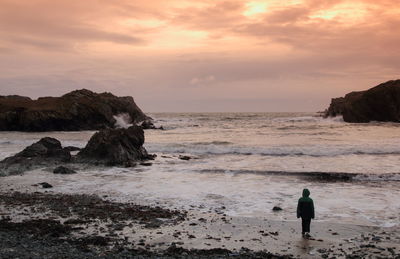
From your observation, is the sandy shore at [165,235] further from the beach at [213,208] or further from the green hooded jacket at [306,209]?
the green hooded jacket at [306,209]

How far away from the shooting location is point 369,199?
14.4 metres

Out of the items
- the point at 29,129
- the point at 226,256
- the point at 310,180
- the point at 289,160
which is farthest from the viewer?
the point at 29,129

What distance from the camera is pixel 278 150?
97.3 ft

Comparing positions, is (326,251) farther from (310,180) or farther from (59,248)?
(310,180)

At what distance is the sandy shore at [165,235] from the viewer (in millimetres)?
8508

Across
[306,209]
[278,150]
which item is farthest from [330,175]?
[306,209]

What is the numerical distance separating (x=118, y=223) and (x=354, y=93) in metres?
77.9

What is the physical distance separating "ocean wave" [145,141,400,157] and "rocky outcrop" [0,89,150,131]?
Result: 76.8 ft

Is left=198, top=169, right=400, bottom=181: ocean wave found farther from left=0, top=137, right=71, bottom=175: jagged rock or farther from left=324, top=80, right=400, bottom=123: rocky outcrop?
left=324, top=80, right=400, bottom=123: rocky outcrop

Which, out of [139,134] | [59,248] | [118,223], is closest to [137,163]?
[139,134]

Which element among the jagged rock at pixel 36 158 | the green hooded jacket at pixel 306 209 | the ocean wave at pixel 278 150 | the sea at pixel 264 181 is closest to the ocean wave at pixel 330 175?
the sea at pixel 264 181

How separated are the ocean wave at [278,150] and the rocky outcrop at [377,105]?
138 feet

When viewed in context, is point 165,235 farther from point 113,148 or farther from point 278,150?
point 278,150

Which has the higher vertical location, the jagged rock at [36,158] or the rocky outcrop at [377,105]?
the rocky outcrop at [377,105]
